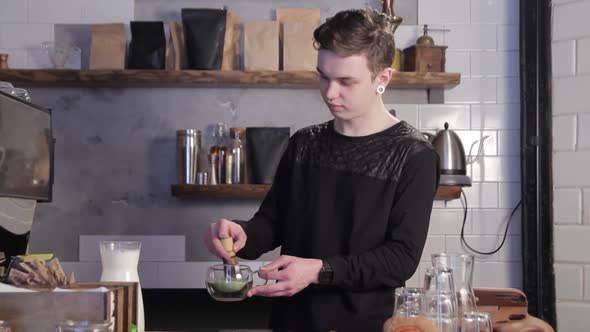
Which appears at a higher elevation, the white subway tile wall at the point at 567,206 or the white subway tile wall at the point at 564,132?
the white subway tile wall at the point at 564,132

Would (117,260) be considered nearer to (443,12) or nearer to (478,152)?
(478,152)

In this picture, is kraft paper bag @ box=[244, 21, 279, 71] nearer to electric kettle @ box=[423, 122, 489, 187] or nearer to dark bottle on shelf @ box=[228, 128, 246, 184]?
dark bottle on shelf @ box=[228, 128, 246, 184]

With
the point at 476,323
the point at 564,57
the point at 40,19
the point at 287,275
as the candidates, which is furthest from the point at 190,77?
the point at 476,323

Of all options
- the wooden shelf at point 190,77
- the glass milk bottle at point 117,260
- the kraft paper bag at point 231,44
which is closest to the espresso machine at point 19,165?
the glass milk bottle at point 117,260

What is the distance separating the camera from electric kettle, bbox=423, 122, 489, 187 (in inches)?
146

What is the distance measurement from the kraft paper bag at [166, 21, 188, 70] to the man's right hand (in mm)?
1790

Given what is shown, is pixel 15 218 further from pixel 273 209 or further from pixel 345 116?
pixel 345 116

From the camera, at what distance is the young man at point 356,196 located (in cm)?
212

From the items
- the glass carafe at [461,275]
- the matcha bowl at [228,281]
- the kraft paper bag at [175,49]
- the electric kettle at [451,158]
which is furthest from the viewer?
the kraft paper bag at [175,49]

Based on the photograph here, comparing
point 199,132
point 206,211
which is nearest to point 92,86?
point 199,132

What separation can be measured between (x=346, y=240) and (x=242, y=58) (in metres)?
1.95

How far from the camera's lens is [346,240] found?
2199 mm

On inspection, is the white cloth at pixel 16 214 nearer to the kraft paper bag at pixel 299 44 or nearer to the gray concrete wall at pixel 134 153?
the gray concrete wall at pixel 134 153

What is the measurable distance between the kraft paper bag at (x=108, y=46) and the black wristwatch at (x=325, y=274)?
2182 mm
